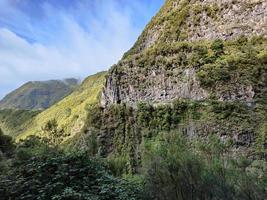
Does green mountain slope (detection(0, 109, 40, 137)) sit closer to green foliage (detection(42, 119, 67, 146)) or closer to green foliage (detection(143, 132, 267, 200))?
green foliage (detection(42, 119, 67, 146))

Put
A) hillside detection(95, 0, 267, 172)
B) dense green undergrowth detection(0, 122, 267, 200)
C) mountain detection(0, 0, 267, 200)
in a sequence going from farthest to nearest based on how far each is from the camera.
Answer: hillside detection(95, 0, 267, 172), mountain detection(0, 0, 267, 200), dense green undergrowth detection(0, 122, 267, 200)

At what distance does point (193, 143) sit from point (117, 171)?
448 cm

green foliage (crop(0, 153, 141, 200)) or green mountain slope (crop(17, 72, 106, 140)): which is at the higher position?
green mountain slope (crop(17, 72, 106, 140))

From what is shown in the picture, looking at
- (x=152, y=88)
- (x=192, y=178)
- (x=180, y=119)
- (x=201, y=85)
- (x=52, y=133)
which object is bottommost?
(x=192, y=178)

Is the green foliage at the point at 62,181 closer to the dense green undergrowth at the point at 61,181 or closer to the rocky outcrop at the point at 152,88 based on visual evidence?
the dense green undergrowth at the point at 61,181

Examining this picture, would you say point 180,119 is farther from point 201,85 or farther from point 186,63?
point 186,63

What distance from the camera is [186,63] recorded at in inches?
2702

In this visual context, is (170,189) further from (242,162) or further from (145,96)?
(145,96)

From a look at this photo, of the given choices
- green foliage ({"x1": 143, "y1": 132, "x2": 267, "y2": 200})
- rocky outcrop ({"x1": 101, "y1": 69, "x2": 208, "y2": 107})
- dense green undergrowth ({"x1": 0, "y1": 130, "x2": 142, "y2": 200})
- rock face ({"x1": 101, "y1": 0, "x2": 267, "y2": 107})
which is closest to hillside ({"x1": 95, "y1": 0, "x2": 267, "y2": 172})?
rocky outcrop ({"x1": 101, "y1": 69, "x2": 208, "y2": 107})

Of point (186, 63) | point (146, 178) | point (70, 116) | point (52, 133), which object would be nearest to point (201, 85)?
point (186, 63)

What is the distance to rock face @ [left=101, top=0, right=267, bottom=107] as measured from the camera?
65.3 metres

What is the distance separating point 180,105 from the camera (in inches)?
2530

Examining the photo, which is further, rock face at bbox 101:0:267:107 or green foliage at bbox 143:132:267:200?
rock face at bbox 101:0:267:107

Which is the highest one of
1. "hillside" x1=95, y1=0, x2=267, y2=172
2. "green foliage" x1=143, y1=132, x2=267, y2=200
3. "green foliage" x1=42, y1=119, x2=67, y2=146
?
"hillside" x1=95, y1=0, x2=267, y2=172
